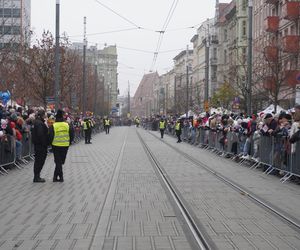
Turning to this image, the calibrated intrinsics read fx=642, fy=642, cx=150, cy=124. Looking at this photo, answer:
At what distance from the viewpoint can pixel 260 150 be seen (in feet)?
65.0

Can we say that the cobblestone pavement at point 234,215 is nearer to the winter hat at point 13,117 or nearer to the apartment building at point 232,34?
the winter hat at point 13,117

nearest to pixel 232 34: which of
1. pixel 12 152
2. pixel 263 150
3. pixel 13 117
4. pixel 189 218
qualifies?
pixel 263 150

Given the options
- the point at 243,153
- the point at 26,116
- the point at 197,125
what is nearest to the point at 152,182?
the point at 243,153

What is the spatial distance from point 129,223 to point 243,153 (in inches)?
533

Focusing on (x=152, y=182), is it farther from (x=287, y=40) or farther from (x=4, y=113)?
(x=287, y=40)

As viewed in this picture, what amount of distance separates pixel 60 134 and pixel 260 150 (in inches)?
278

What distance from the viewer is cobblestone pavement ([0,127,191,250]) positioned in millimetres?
8172

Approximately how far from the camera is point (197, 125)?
38219 mm

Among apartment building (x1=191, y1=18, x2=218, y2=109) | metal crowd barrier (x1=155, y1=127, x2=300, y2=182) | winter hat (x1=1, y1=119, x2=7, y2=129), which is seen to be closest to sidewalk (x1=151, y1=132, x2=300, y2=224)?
metal crowd barrier (x1=155, y1=127, x2=300, y2=182)

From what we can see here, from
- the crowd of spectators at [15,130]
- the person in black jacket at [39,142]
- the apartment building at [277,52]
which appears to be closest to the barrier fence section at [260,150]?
the apartment building at [277,52]

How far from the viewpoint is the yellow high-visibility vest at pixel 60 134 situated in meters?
15.5

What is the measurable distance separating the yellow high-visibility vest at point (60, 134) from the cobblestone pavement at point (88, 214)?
0.98 metres

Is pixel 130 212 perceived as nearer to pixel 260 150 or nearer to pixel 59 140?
pixel 59 140

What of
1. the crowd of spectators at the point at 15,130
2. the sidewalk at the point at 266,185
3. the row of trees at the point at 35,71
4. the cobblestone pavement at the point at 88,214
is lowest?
the sidewalk at the point at 266,185
